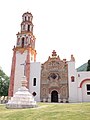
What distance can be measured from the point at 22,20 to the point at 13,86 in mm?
13735

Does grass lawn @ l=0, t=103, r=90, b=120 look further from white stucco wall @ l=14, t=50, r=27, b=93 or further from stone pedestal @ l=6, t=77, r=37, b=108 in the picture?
white stucco wall @ l=14, t=50, r=27, b=93

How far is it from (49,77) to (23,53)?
684 cm

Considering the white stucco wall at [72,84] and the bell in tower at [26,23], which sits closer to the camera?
the white stucco wall at [72,84]

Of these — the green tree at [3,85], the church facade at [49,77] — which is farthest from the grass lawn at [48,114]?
the green tree at [3,85]

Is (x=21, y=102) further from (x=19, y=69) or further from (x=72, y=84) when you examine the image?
(x=19, y=69)

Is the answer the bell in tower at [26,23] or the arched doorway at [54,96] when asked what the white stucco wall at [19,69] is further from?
the arched doorway at [54,96]

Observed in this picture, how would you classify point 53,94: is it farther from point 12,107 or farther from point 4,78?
point 4,78

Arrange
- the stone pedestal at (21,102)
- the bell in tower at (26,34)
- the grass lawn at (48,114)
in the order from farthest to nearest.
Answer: the bell in tower at (26,34)
the stone pedestal at (21,102)
the grass lawn at (48,114)

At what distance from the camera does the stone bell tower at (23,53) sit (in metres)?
29.2

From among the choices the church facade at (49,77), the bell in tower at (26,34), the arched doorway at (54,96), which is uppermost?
the bell in tower at (26,34)

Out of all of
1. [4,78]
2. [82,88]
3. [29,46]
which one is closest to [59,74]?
[82,88]

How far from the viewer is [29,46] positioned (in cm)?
3058

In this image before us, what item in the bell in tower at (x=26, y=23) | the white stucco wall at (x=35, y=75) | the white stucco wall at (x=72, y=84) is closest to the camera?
the white stucco wall at (x=72, y=84)

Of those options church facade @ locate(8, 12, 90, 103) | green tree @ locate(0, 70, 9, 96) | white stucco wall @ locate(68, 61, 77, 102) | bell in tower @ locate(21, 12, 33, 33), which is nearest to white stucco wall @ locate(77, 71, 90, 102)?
church facade @ locate(8, 12, 90, 103)
